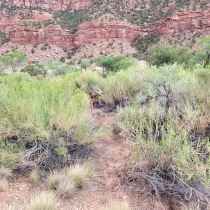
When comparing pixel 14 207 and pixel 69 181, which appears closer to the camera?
pixel 14 207

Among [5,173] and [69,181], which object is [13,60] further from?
[69,181]

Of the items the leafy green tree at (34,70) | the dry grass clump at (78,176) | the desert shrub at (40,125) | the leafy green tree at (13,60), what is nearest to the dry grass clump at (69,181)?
the dry grass clump at (78,176)

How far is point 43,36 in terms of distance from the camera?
47.6 m

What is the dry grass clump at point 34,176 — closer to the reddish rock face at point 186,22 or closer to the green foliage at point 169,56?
the green foliage at point 169,56

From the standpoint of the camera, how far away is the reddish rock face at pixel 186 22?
4015 cm

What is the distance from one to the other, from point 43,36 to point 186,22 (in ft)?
134

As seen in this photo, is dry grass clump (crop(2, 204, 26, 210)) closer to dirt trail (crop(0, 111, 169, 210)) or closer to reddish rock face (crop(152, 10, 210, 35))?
dirt trail (crop(0, 111, 169, 210))

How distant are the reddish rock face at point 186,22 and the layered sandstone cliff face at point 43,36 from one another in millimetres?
28101

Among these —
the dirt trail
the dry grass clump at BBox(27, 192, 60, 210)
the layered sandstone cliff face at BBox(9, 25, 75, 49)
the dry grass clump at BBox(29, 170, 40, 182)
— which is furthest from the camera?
the layered sandstone cliff face at BBox(9, 25, 75, 49)

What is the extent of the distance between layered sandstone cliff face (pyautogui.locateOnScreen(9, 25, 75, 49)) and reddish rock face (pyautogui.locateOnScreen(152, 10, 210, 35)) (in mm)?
28101

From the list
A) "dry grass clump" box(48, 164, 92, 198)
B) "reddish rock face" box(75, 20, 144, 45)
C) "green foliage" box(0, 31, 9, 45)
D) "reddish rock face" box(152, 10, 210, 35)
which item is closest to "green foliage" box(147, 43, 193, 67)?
"dry grass clump" box(48, 164, 92, 198)

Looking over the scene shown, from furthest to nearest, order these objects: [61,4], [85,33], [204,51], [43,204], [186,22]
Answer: [61,4] → [85,33] → [186,22] → [204,51] → [43,204]

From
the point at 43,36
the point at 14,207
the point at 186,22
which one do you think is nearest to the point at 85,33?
the point at 43,36

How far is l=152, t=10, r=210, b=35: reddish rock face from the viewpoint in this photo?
132 feet
